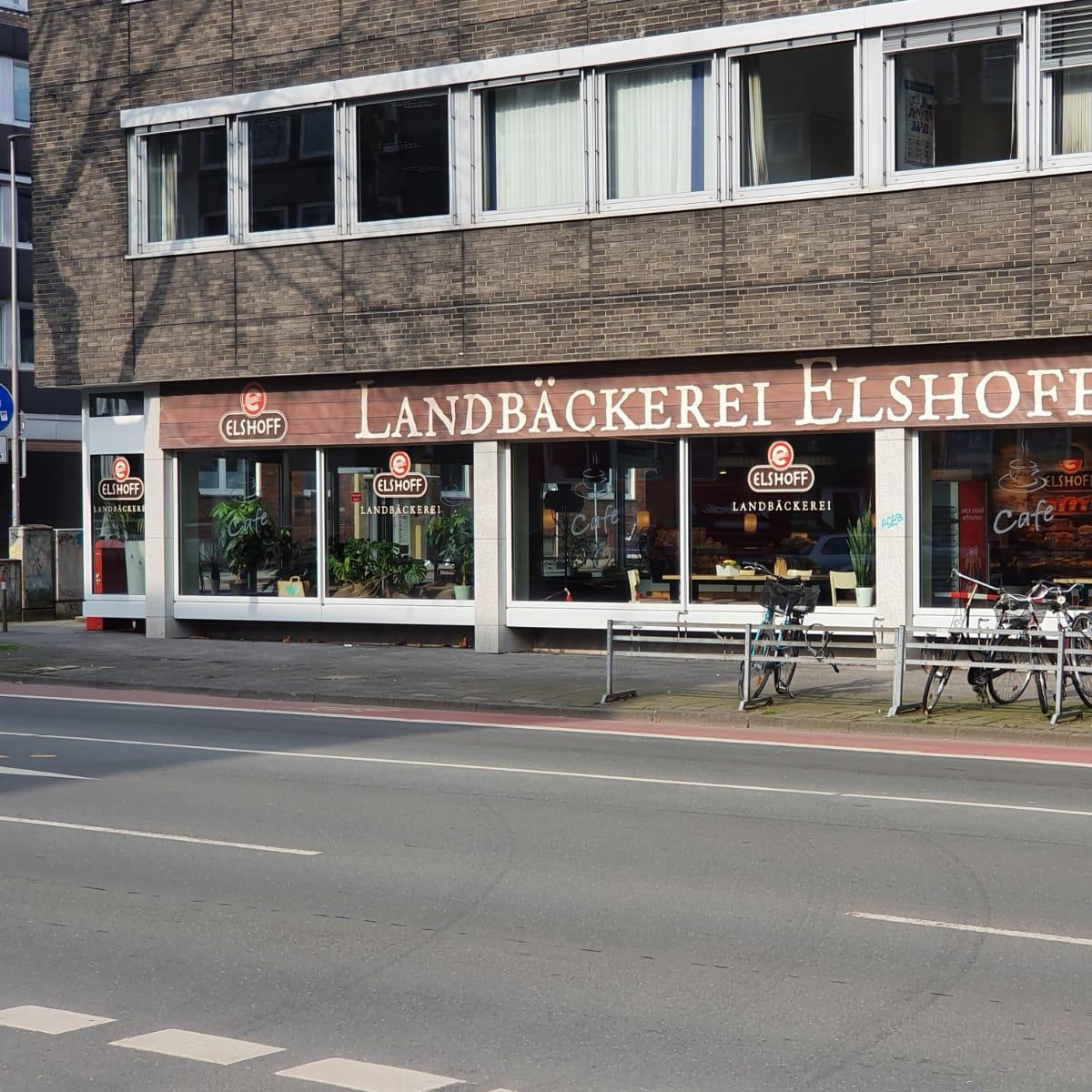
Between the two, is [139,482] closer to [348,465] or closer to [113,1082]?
[348,465]

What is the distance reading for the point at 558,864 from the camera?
29.7 feet

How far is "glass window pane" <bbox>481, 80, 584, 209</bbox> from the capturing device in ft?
72.9

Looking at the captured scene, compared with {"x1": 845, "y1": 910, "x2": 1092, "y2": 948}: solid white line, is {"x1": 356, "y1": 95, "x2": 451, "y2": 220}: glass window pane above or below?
above

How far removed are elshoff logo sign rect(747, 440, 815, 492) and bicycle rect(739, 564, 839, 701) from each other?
3.51 m

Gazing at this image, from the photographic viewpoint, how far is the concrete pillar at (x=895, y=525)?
67.6ft

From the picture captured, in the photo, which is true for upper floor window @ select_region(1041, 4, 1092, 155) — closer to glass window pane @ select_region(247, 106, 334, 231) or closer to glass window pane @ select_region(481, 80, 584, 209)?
glass window pane @ select_region(481, 80, 584, 209)

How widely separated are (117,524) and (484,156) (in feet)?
27.5

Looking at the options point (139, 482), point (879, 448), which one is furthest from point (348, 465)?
point (879, 448)

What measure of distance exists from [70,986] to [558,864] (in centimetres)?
309

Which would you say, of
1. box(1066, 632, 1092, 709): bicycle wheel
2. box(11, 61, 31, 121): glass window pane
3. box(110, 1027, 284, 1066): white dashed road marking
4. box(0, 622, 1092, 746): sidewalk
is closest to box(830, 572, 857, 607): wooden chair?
box(0, 622, 1092, 746): sidewalk

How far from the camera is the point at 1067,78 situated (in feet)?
63.7

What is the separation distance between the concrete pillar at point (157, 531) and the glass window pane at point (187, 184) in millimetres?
2476

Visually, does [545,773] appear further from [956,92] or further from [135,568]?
[135,568]

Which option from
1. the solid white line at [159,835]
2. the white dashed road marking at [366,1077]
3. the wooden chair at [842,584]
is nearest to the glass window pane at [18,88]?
the wooden chair at [842,584]
